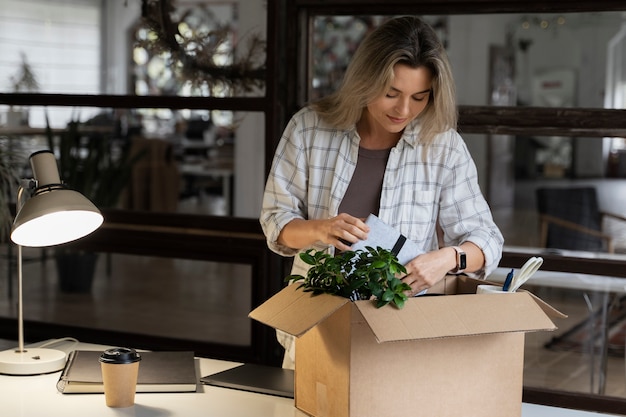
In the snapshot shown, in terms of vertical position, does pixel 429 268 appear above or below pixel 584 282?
above

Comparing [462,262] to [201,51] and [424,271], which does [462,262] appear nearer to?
[424,271]

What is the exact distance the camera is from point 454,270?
79.7 inches

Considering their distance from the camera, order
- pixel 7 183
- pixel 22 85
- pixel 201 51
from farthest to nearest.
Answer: pixel 22 85
pixel 7 183
pixel 201 51

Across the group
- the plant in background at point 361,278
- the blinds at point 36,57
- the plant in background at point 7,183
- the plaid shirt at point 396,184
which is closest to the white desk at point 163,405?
the plant in background at point 361,278

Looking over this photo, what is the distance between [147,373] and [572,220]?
13.2 feet

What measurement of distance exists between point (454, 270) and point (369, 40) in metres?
0.54

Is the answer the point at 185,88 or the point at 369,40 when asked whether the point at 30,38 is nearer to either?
the point at 185,88

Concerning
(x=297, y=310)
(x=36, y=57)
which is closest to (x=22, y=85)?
(x=36, y=57)

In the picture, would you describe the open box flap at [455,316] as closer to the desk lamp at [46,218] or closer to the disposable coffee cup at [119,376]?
the disposable coffee cup at [119,376]

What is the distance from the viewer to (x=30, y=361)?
81.4 inches

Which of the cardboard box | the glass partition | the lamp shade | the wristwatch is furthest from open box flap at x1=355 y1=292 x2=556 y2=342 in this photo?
the glass partition

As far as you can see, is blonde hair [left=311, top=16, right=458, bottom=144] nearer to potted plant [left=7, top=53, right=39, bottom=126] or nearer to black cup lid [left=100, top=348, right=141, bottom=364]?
black cup lid [left=100, top=348, right=141, bottom=364]

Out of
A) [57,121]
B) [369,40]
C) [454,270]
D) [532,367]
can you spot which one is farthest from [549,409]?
A: [57,121]

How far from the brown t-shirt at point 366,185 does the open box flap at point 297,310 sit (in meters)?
→ 0.54
